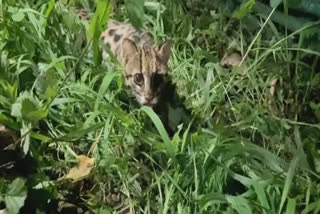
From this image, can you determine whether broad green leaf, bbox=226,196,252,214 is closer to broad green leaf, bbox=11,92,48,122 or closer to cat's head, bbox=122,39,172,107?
cat's head, bbox=122,39,172,107

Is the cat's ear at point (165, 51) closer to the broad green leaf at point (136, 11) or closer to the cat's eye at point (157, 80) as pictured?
the cat's eye at point (157, 80)

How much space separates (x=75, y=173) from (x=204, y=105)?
750 millimetres

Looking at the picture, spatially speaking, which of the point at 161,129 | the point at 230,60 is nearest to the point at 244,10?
the point at 230,60

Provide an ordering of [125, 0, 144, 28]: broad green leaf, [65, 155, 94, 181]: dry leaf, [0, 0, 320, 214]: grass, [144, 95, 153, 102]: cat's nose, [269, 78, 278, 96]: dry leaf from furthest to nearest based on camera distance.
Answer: [269, 78, 278, 96]: dry leaf
[144, 95, 153, 102]: cat's nose
[65, 155, 94, 181]: dry leaf
[0, 0, 320, 214]: grass
[125, 0, 144, 28]: broad green leaf

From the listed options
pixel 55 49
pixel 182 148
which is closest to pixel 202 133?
pixel 182 148

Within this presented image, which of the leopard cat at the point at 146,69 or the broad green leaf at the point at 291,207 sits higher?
the leopard cat at the point at 146,69

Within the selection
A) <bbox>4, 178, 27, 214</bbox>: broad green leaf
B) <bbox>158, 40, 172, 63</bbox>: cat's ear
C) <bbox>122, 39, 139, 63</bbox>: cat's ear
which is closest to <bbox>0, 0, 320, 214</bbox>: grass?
<bbox>4, 178, 27, 214</bbox>: broad green leaf

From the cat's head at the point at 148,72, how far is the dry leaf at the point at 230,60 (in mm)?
513

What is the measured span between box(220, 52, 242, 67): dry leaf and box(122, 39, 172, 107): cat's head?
1.68ft

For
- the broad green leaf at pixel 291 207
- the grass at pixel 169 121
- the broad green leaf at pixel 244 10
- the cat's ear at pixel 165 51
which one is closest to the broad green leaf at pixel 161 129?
the grass at pixel 169 121

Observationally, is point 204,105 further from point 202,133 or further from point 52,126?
point 52,126

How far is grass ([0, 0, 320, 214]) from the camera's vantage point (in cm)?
381

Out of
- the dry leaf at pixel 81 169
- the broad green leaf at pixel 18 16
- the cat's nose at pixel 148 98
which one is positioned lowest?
the dry leaf at pixel 81 169

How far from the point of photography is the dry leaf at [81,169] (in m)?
3.97
